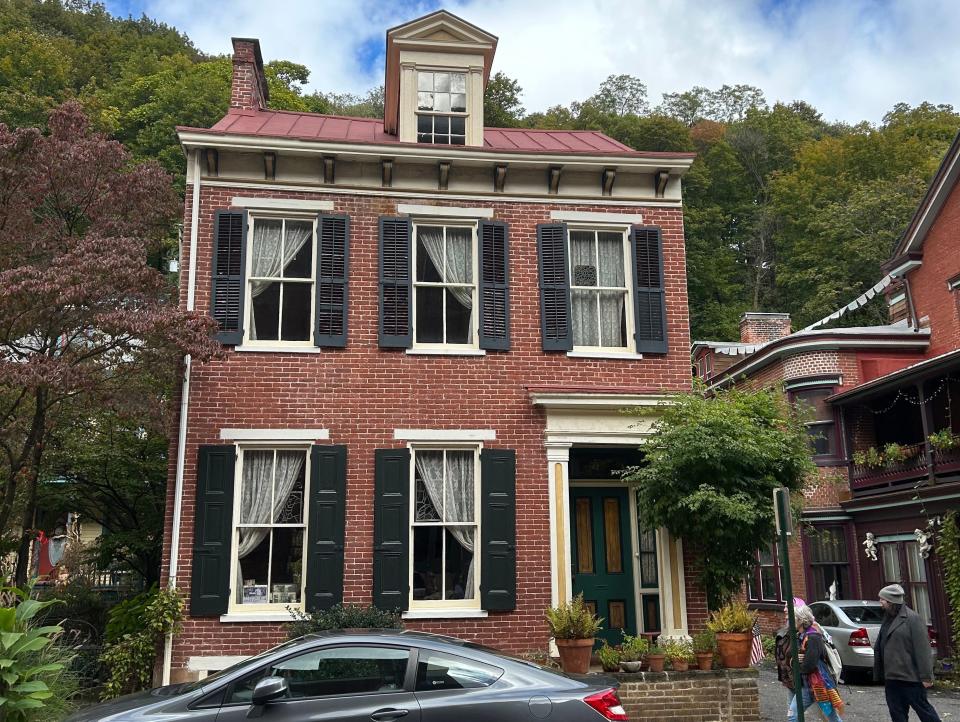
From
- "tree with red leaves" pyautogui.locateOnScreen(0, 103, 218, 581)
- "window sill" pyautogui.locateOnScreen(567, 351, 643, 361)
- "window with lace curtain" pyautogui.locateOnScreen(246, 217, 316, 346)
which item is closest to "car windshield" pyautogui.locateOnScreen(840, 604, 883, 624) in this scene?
"window sill" pyautogui.locateOnScreen(567, 351, 643, 361)

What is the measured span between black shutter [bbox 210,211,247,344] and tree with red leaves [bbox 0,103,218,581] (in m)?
0.71

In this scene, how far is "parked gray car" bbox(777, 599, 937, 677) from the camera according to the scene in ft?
52.9

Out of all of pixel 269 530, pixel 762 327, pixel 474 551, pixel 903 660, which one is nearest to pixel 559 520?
pixel 474 551

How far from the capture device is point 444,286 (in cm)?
1305

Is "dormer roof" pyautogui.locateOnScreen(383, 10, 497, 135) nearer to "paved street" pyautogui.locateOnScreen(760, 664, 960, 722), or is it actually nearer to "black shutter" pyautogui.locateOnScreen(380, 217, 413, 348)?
"black shutter" pyautogui.locateOnScreen(380, 217, 413, 348)

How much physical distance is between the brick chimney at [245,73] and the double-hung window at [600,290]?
643 centimetres

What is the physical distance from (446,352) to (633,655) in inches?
193

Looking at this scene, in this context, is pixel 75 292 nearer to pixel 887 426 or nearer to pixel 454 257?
pixel 454 257

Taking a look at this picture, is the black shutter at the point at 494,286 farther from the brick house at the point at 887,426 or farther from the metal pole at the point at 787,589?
the brick house at the point at 887,426

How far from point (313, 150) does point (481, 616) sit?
709cm

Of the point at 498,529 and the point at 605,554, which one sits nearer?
the point at 498,529

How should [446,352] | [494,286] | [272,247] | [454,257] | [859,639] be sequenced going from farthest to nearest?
[859,639] < [454,257] < [494,286] < [272,247] < [446,352]

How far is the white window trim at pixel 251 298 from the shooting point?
40.7ft

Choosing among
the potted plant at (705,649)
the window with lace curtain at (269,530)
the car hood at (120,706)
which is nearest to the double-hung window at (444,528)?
the window with lace curtain at (269,530)
